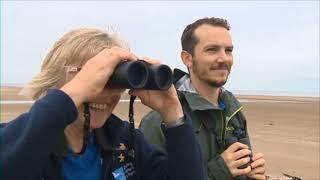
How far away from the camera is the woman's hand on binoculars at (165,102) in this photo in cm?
203

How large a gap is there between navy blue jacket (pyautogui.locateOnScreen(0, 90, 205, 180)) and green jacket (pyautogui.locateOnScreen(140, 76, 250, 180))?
54 cm

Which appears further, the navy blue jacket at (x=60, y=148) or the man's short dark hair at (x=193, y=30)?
the man's short dark hair at (x=193, y=30)

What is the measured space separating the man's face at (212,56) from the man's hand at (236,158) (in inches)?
20.0

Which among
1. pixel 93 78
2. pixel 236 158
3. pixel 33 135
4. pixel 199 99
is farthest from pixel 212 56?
pixel 33 135

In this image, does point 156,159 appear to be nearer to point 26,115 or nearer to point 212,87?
point 26,115

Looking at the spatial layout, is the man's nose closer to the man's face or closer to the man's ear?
the man's face

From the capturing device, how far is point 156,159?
82.7 inches

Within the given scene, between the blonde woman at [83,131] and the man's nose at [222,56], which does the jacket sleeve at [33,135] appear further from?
the man's nose at [222,56]

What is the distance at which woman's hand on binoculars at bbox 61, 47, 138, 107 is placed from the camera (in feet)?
5.18

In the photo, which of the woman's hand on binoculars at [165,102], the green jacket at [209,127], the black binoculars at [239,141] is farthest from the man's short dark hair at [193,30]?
the woman's hand on binoculars at [165,102]

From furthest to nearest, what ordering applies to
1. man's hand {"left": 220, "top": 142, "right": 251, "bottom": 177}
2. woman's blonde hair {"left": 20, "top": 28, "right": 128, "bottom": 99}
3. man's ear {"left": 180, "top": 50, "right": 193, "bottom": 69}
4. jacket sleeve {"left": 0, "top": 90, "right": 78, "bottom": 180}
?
man's ear {"left": 180, "top": 50, "right": 193, "bottom": 69}, man's hand {"left": 220, "top": 142, "right": 251, "bottom": 177}, woman's blonde hair {"left": 20, "top": 28, "right": 128, "bottom": 99}, jacket sleeve {"left": 0, "top": 90, "right": 78, "bottom": 180}

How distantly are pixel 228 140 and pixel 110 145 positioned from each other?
97cm

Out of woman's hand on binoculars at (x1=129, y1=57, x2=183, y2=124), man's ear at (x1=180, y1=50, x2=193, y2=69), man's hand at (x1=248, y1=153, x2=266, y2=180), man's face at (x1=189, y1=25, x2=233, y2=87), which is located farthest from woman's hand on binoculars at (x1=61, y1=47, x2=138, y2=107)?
man's ear at (x1=180, y1=50, x2=193, y2=69)

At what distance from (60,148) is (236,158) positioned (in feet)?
3.89
